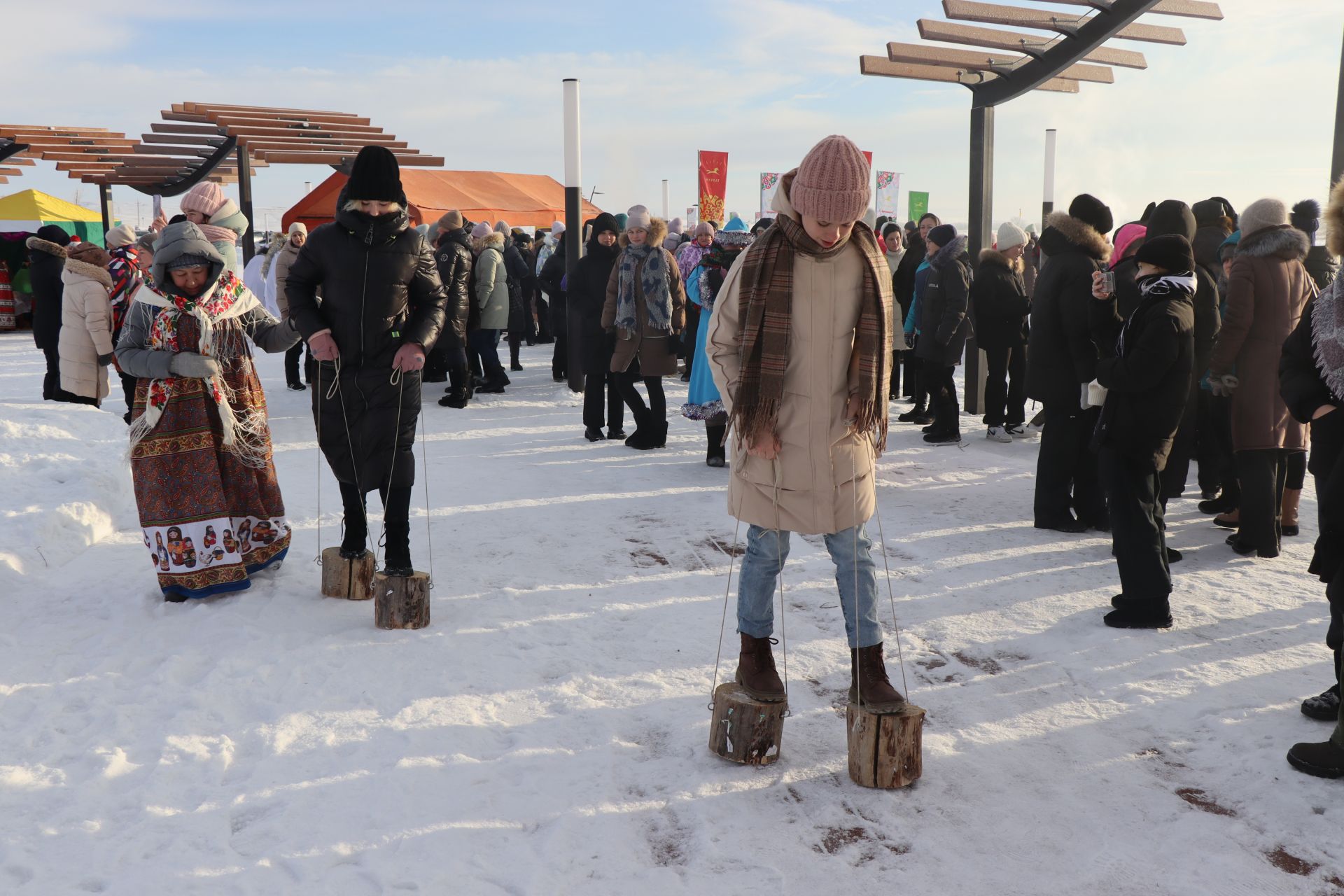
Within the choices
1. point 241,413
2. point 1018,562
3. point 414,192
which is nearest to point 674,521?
point 1018,562

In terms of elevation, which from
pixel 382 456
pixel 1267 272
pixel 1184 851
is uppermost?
pixel 1267 272

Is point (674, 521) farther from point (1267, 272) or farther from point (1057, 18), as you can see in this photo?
point (1057, 18)

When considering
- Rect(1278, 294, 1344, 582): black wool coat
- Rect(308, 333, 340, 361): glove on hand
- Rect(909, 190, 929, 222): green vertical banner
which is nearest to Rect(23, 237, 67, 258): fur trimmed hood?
Rect(308, 333, 340, 361): glove on hand

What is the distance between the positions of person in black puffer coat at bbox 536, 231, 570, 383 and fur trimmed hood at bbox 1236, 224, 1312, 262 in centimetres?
768

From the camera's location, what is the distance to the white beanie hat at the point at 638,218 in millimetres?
7547

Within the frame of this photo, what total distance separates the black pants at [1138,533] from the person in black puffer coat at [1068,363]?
1141 millimetres

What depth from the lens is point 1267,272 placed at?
5.11 meters

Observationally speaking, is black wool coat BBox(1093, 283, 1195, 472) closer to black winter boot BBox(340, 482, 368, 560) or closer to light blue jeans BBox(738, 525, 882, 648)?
light blue jeans BBox(738, 525, 882, 648)

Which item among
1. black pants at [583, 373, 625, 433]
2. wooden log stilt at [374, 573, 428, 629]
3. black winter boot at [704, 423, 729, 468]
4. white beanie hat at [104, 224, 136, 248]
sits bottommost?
wooden log stilt at [374, 573, 428, 629]

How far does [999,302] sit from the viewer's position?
834 centimetres

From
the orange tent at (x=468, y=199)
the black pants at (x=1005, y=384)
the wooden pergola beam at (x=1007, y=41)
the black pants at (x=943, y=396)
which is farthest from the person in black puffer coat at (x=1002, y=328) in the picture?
the orange tent at (x=468, y=199)

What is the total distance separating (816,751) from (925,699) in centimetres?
60

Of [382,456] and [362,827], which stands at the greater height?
[382,456]

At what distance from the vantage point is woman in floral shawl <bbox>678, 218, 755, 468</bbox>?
6.66 m
